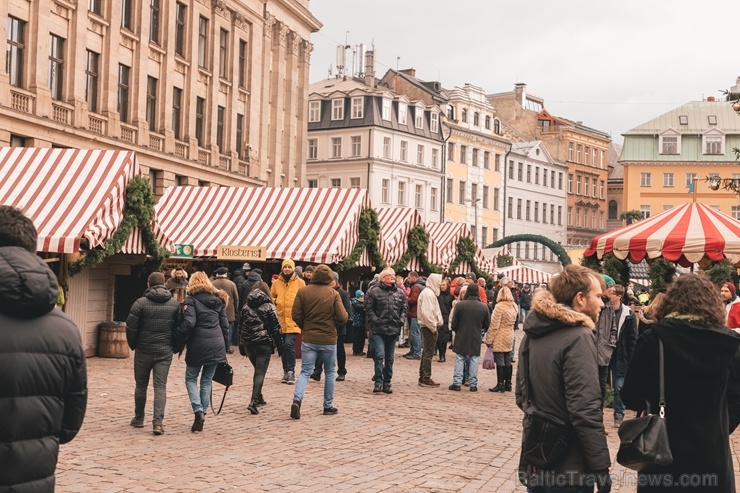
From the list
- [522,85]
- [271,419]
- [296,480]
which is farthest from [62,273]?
[522,85]

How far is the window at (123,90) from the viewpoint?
34969 mm

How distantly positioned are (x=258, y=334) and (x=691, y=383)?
26.4ft

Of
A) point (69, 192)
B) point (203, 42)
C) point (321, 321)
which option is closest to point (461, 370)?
point (321, 321)

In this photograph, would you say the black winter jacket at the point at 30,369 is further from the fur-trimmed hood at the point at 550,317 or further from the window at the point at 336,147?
the window at the point at 336,147

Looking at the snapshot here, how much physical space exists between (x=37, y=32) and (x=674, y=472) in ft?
92.4

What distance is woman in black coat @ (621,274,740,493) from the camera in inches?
191

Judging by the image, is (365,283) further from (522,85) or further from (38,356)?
(522,85)

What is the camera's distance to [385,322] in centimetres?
1534

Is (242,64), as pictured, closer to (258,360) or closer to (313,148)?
(313,148)

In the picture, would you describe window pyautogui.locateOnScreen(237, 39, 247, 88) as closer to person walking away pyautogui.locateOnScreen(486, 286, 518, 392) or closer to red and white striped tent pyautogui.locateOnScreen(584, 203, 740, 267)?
person walking away pyautogui.locateOnScreen(486, 286, 518, 392)

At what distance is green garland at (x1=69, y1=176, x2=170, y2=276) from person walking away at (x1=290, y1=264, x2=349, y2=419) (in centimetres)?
662

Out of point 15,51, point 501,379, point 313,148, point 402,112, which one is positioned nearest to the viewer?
point 501,379

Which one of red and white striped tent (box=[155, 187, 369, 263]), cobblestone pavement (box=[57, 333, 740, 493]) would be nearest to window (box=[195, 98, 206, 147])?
red and white striped tent (box=[155, 187, 369, 263])

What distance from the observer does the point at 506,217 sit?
7919 centimetres
